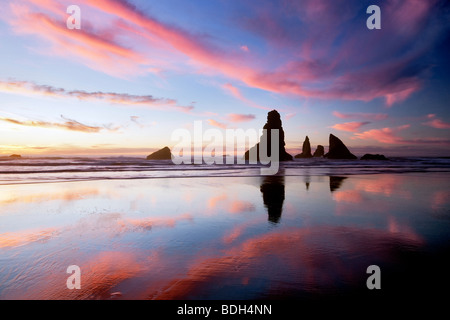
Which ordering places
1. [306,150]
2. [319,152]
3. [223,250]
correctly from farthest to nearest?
[319,152], [306,150], [223,250]

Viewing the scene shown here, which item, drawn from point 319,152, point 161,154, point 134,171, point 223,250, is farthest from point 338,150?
point 223,250

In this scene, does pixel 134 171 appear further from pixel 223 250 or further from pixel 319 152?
pixel 319 152

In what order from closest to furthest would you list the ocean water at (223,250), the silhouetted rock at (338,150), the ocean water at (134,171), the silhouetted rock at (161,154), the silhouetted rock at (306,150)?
the ocean water at (223,250)
the ocean water at (134,171)
the silhouetted rock at (161,154)
the silhouetted rock at (338,150)
the silhouetted rock at (306,150)

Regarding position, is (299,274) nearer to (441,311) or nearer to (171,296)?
(441,311)

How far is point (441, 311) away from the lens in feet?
10.0

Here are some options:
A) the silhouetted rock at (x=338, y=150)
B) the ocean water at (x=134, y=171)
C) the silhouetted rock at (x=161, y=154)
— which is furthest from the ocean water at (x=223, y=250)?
the silhouetted rock at (x=338, y=150)

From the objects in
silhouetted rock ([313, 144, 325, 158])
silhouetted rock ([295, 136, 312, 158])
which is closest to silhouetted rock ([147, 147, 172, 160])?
silhouetted rock ([295, 136, 312, 158])

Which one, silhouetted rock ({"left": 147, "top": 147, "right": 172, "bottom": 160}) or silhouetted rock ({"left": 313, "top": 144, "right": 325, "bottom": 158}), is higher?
silhouetted rock ({"left": 313, "top": 144, "right": 325, "bottom": 158})

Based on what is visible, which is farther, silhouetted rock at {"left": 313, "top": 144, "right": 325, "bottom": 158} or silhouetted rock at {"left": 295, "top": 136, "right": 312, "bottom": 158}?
silhouetted rock at {"left": 313, "top": 144, "right": 325, "bottom": 158}

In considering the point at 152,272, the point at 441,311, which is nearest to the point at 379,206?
the point at 441,311

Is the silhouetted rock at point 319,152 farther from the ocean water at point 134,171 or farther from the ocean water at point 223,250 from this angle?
the ocean water at point 223,250

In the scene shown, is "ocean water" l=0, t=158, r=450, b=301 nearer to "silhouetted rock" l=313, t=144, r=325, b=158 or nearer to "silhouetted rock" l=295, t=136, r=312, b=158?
"silhouetted rock" l=295, t=136, r=312, b=158

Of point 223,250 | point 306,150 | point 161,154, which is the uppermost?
point 306,150

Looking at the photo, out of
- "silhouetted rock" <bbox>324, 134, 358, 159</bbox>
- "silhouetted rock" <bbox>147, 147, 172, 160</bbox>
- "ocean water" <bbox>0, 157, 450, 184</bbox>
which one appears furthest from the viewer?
"silhouetted rock" <bbox>324, 134, 358, 159</bbox>
